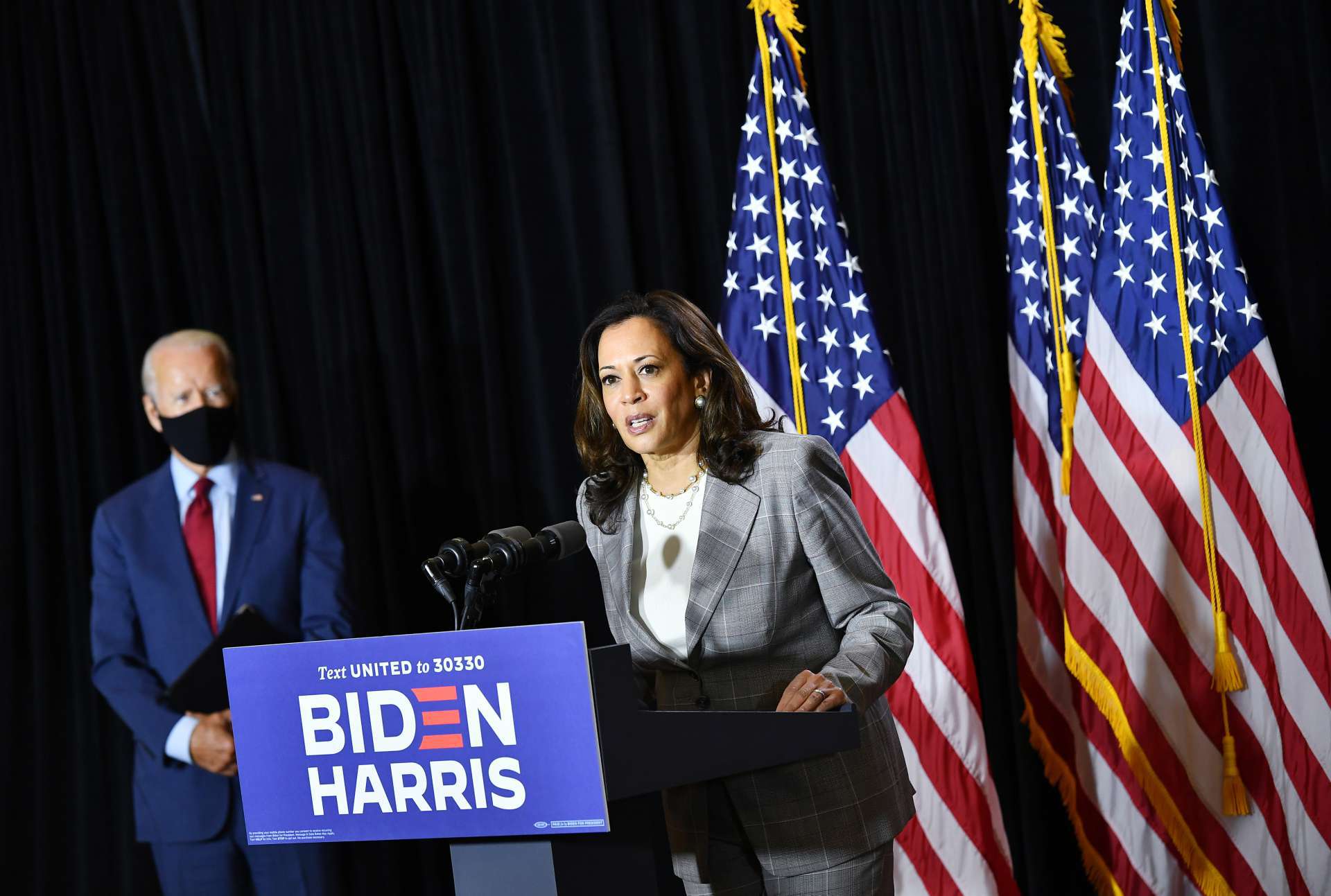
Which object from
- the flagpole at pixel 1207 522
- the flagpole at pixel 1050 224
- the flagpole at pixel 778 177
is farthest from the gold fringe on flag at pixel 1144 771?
the flagpole at pixel 778 177

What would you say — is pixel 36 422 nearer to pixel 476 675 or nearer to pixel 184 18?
pixel 184 18

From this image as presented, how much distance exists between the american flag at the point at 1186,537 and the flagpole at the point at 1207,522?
17 mm

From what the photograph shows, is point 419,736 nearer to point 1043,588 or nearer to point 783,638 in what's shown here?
Result: point 783,638

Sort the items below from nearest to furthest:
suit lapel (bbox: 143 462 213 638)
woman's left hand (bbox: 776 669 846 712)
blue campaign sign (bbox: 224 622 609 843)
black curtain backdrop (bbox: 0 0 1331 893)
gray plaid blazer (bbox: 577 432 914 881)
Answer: blue campaign sign (bbox: 224 622 609 843) → woman's left hand (bbox: 776 669 846 712) → gray plaid blazer (bbox: 577 432 914 881) → suit lapel (bbox: 143 462 213 638) → black curtain backdrop (bbox: 0 0 1331 893)

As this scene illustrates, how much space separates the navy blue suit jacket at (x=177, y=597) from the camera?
10.7 feet

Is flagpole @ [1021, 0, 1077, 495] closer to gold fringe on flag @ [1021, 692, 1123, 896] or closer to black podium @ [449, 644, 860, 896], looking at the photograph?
gold fringe on flag @ [1021, 692, 1123, 896]

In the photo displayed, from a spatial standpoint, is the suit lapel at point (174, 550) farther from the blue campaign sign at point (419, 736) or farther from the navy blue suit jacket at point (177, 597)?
the blue campaign sign at point (419, 736)

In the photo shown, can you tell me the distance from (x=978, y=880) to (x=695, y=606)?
1806mm

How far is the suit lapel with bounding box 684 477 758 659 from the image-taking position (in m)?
1.82

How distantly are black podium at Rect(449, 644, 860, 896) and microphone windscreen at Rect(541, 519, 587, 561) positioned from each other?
26 centimetres

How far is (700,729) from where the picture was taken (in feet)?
4.76

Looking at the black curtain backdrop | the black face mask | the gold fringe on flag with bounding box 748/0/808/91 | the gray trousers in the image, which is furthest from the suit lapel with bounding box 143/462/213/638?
the gold fringe on flag with bounding box 748/0/808/91

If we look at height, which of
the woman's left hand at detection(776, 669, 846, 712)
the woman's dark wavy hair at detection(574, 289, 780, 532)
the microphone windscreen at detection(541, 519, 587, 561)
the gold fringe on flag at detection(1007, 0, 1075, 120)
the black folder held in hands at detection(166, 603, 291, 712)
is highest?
the gold fringe on flag at detection(1007, 0, 1075, 120)

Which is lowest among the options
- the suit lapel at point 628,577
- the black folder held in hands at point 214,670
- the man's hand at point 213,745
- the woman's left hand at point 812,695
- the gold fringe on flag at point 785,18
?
the man's hand at point 213,745
